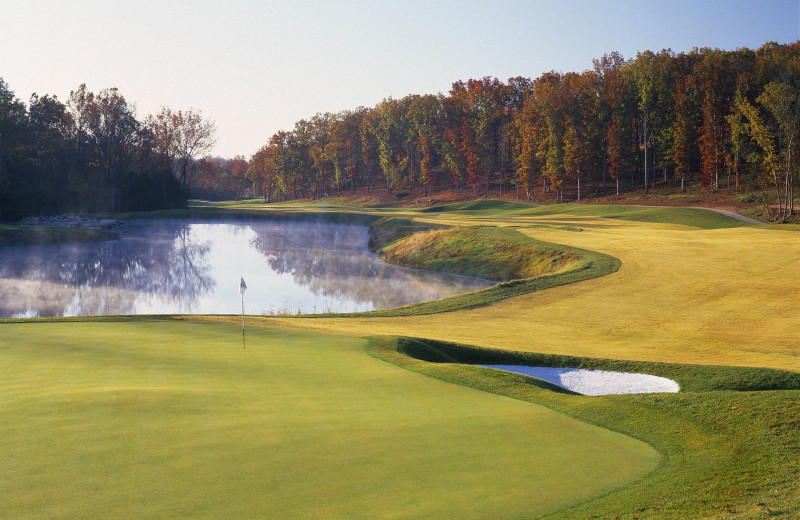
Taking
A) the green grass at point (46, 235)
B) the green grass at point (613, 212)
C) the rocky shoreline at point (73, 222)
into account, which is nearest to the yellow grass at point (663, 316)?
the green grass at point (613, 212)

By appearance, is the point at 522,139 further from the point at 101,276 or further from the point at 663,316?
the point at 663,316

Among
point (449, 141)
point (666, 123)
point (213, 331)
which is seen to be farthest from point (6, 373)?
point (449, 141)

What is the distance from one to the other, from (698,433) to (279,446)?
5943mm

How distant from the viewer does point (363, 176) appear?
129 metres

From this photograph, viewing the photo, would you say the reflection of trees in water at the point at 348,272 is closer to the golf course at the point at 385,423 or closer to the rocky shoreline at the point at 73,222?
the golf course at the point at 385,423

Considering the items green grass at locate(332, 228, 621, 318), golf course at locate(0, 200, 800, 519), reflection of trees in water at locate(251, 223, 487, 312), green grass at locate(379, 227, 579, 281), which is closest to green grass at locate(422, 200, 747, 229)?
green grass at locate(379, 227, 579, 281)

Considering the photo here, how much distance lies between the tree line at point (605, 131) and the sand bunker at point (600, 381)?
1649 inches

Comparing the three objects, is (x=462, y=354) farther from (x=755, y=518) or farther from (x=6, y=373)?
(x=755, y=518)

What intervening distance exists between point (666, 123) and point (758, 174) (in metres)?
14.9

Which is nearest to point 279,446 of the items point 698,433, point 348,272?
point 698,433

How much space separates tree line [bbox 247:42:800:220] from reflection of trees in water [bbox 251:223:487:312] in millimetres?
28560

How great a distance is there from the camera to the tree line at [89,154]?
7200 cm

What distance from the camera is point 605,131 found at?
82125mm

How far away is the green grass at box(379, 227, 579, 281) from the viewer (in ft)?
129
